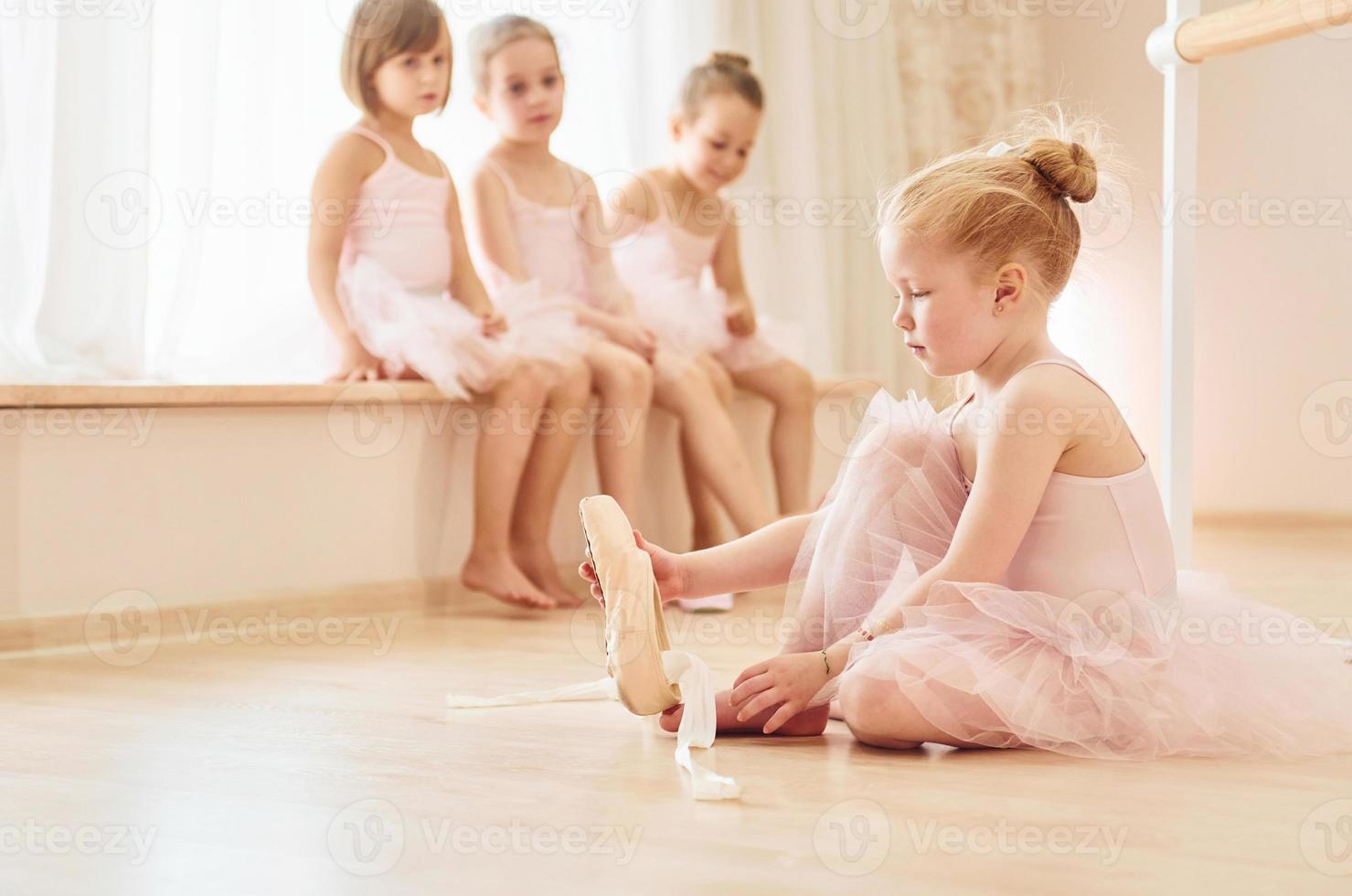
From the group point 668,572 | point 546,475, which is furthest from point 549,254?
point 668,572

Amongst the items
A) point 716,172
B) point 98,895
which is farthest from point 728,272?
point 98,895

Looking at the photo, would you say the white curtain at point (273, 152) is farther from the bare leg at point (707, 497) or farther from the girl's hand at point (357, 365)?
the bare leg at point (707, 497)

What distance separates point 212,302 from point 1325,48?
2.12 m

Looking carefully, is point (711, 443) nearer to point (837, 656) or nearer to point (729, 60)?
point (729, 60)

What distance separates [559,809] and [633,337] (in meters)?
1.38

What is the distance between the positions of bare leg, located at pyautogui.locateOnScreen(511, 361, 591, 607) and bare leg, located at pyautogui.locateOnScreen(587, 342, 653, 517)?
2.4 inches

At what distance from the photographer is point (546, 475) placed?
6.71 ft

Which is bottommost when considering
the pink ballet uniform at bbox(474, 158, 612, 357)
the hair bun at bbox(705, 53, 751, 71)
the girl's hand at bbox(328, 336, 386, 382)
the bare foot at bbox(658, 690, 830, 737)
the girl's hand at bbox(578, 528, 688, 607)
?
the bare foot at bbox(658, 690, 830, 737)

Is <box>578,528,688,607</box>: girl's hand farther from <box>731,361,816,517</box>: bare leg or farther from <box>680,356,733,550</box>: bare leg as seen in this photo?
<box>731,361,816,517</box>: bare leg

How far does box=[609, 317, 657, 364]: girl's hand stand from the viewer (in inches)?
86.9

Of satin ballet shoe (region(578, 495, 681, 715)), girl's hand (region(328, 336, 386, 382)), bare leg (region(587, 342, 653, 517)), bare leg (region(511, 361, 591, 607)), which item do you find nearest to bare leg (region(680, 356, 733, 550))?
bare leg (region(587, 342, 653, 517))

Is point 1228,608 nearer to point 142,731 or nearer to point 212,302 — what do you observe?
point 142,731

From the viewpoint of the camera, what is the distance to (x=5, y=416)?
5.33 feet

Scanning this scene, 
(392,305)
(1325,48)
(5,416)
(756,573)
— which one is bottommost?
(756,573)
